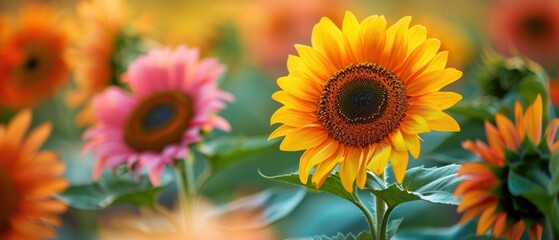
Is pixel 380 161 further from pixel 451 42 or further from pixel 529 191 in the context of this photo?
pixel 451 42

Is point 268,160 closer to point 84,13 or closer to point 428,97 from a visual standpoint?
point 84,13

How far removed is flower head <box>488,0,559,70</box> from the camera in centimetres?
97

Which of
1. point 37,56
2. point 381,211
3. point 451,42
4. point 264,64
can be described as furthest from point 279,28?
point 381,211

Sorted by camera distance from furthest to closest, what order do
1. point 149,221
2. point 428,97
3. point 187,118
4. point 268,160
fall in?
point 268,160 < point 149,221 < point 187,118 < point 428,97

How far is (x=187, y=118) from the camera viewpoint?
21.8 inches

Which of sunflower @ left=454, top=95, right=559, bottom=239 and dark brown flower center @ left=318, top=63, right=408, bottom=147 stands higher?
dark brown flower center @ left=318, top=63, right=408, bottom=147

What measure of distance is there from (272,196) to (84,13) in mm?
243

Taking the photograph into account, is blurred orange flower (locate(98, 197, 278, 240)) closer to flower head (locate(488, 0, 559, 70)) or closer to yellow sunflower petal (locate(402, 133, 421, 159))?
yellow sunflower petal (locate(402, 133, 421, 159))

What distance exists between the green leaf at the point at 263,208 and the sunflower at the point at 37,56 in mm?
254

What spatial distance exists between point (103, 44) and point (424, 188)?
0.40 metres

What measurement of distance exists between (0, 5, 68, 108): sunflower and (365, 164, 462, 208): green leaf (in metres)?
0.47

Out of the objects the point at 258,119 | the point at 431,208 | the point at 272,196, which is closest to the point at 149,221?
the point at 272,196

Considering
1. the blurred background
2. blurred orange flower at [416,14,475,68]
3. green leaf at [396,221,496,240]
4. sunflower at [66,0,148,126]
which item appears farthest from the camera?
blurred orange flower at [416,14,475,68]

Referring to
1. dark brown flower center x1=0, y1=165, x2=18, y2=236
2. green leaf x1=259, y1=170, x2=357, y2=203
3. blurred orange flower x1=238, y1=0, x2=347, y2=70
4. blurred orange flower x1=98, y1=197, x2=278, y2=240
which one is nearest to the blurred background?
blurred orange flower x1=238, y1=0, x2=347, y2=70
